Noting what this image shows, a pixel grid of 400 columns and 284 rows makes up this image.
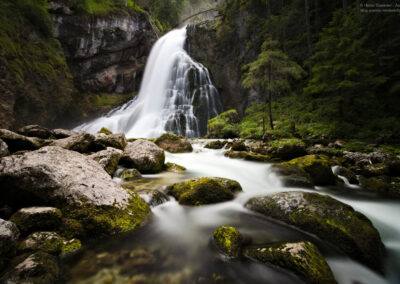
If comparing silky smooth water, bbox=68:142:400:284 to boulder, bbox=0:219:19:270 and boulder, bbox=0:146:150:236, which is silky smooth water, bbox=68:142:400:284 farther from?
boulder, bbox=0:219:19:270

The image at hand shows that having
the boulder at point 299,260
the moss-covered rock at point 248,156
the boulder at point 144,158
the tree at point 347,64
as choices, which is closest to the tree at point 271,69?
the tree at point 347,64

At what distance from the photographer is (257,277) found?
3500 mm

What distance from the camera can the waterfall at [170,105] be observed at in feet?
80.4

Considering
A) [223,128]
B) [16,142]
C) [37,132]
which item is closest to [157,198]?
[16,142]

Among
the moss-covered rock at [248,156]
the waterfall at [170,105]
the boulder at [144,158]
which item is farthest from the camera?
the waterfall at [170,105]

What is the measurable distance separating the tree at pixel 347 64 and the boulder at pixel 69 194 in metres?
11.6

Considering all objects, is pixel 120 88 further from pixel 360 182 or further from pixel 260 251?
pixel 260 251

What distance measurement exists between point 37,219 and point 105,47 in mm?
30629

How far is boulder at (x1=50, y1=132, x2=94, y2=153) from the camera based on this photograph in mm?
9161

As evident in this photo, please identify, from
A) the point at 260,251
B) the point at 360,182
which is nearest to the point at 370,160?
the point at 360,182

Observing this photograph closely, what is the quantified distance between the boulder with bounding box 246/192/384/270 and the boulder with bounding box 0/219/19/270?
171 inches

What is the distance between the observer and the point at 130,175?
26.3 ft

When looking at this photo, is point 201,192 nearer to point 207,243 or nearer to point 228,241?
point 207,243

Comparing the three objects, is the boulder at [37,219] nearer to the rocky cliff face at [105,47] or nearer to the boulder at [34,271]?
the boulder at [34,271]
